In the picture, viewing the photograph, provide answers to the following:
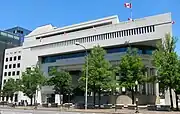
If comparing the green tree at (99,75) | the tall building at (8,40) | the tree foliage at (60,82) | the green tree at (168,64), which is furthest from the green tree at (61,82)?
the tall building at (8,40)

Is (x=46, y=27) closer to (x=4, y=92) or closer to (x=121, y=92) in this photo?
(x=4, y=92)

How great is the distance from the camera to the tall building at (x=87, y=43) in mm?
60375

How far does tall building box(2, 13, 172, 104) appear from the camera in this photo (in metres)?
60.4

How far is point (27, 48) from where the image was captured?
89688 mm

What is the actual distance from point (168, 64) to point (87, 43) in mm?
34538

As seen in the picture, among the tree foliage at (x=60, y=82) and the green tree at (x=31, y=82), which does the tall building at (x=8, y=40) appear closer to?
the green tree at (x=31, y=82)

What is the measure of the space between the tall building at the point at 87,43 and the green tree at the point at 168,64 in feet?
55.9

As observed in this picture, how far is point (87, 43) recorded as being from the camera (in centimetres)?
7081

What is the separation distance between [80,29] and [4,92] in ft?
96.5

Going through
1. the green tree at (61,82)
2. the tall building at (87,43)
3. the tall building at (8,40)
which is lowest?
the green tree at (61,82)

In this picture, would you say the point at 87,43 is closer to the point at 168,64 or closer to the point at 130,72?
the point at 130,72

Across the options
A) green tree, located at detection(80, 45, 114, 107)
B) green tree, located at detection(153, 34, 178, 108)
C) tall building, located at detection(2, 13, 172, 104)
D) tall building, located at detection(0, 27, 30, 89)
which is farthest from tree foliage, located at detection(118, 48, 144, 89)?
tall building, located at detection(0, 27, 30, 89)

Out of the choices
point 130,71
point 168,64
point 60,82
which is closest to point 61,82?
point 60,82

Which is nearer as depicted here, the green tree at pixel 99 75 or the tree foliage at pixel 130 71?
the green tree at pixel 99 75
